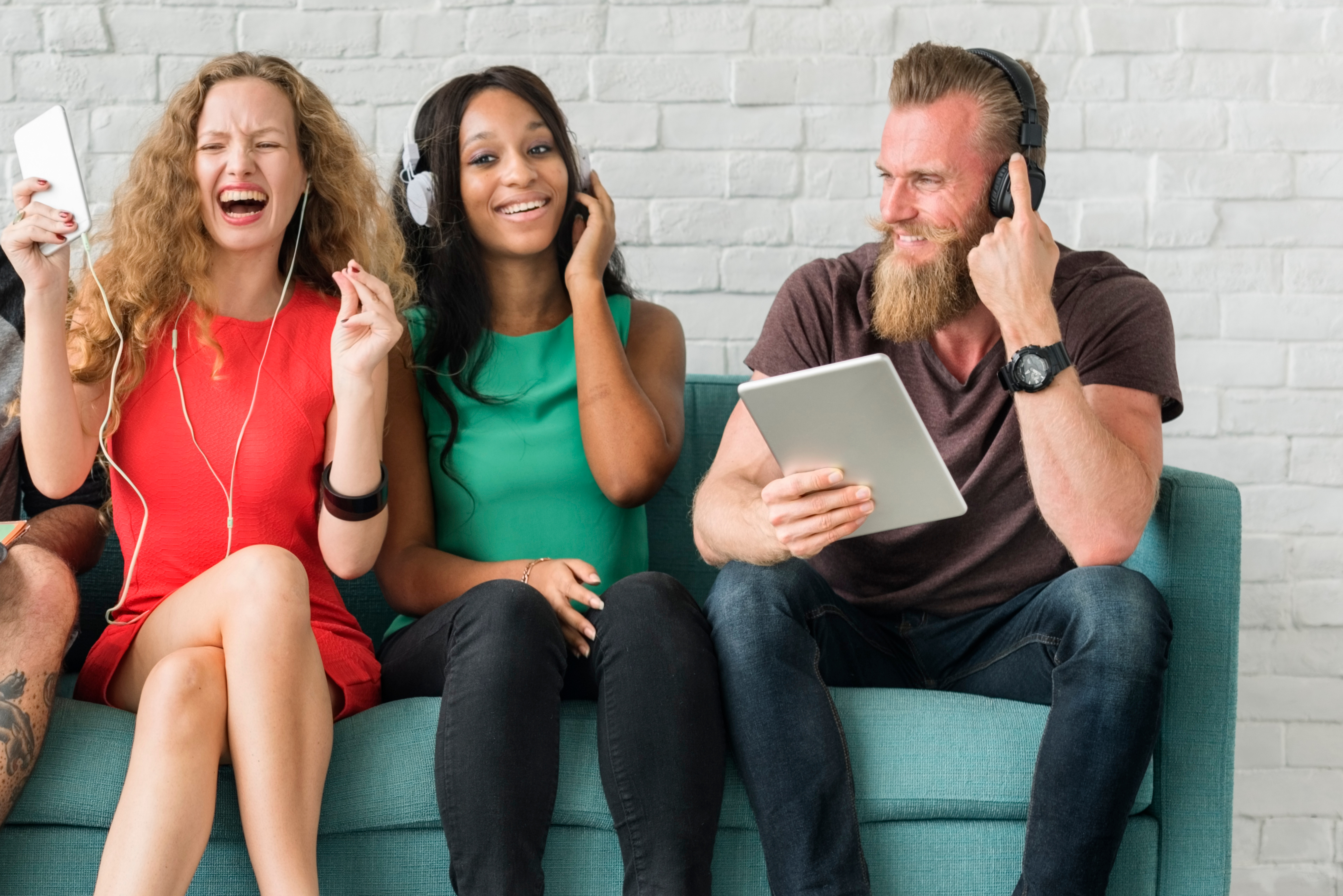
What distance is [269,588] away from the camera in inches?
55.6

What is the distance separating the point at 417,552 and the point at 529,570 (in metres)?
0.18

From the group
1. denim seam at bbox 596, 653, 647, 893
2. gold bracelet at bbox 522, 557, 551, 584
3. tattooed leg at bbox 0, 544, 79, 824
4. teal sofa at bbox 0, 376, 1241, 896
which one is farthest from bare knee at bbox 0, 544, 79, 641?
denim seam at bbox 596, 653, 647, 893

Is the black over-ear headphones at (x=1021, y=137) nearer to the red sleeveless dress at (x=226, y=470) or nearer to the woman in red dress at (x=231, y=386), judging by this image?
the woman in red dress at (x=231, y=386)

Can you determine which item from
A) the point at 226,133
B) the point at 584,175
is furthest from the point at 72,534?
the point at 584,175

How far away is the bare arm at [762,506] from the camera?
1.38m

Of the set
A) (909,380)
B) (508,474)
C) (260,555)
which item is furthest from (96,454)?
(909,380)

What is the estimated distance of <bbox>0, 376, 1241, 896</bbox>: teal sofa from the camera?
4.68 feet

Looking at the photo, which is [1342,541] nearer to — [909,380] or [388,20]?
[909,380]

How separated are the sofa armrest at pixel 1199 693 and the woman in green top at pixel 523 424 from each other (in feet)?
1.97

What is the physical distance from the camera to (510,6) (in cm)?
226

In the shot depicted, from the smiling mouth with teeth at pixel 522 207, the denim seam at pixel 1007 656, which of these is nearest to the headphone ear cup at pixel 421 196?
the smiling mouth with teeth at pixel 522 207

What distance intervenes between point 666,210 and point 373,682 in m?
1.09

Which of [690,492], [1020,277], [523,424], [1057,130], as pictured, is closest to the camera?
[1020,277]

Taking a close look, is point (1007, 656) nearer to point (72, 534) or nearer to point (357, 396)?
point (357, 396)
